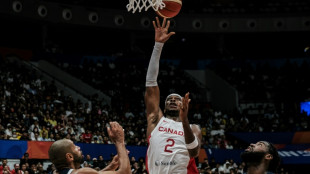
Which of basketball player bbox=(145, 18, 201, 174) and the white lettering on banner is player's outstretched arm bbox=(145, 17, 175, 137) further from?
the white lettering on banner

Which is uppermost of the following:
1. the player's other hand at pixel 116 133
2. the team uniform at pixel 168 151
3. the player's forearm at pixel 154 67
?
the player's forearm at pixel 154 67

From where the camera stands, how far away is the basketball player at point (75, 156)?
4113mm

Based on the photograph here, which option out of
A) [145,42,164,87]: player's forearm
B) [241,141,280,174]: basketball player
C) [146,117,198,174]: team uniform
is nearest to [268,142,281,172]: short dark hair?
[241,141,280,174]: basketball player

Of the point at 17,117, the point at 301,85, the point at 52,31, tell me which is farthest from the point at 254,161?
the point at 52,31

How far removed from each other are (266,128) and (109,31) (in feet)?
36.5

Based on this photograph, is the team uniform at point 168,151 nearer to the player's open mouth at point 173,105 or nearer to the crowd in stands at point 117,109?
the player's open mouth at point 173,105

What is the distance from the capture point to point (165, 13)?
26.1 ft

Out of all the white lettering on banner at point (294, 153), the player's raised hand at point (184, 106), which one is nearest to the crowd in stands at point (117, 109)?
the white lettering on banner at point (294, 153)

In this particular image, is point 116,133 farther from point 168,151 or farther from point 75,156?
point 168,151

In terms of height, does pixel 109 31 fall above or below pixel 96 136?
above

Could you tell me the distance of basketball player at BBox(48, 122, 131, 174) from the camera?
4.11 m

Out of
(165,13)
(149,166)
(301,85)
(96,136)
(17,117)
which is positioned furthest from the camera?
(301,85)

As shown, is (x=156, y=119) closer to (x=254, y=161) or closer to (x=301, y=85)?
(x=254, y=161)

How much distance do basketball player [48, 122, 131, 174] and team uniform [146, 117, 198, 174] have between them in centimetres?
143
